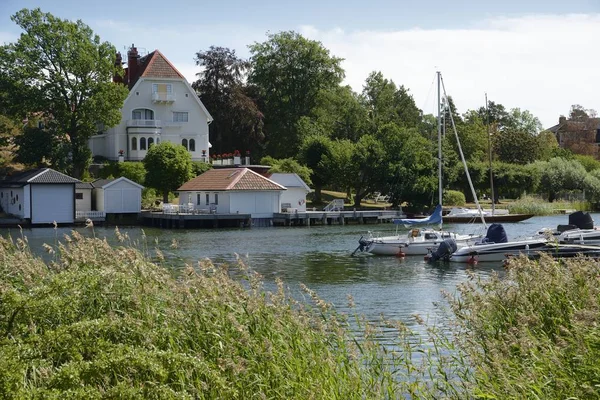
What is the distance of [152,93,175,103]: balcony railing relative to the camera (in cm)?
8350

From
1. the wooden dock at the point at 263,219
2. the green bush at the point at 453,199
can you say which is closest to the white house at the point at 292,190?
the wooden dock at the point at 263,219

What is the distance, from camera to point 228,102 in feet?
290

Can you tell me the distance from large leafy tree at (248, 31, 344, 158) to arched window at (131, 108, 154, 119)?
14.3 meters

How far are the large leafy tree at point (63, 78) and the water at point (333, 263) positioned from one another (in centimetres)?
1290

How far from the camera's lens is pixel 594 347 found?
953 centimetres

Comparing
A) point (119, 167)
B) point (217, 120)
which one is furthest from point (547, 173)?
point (119, 167)

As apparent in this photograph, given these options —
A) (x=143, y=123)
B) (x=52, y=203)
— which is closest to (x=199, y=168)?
(x=143, y=123)

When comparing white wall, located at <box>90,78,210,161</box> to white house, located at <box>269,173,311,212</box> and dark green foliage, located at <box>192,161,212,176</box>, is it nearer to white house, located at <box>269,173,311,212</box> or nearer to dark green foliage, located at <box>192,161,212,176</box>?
dark green foliage, located at <box>192,161,212,176</box>

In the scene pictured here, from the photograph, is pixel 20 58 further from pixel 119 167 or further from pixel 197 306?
pixel 197 306

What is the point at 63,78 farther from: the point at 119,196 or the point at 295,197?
the point at 295,197

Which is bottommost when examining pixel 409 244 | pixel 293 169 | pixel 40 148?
pixel 409 244

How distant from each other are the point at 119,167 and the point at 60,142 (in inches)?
207

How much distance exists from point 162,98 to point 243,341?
75738 millimetres

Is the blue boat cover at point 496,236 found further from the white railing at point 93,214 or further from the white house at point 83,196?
the white house at point 83,196
